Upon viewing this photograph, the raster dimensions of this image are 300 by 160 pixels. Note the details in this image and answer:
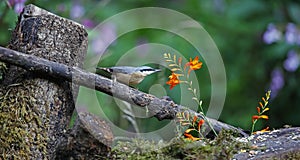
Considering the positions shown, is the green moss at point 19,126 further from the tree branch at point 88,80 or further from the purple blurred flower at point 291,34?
the purple blurred flower at point 291,34

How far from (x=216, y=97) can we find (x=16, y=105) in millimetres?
1119

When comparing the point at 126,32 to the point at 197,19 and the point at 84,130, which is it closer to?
the point at 197,19

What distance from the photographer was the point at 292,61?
12.6ft

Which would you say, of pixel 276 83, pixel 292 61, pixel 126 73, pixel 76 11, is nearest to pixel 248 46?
pixel 276 83

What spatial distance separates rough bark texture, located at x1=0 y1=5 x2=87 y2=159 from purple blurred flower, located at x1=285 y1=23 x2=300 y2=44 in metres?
2.33

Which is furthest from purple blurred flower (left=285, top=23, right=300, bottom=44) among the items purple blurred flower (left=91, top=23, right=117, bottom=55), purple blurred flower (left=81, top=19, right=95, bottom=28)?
purple blurred flower (left=81, top=19, right=95, bottom=28)

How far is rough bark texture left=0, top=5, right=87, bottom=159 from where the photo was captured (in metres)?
1.58

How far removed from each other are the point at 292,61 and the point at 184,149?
8.28 ft

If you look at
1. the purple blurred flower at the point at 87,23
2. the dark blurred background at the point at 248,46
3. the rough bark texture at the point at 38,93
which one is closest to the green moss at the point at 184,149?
the rough bark texture at the point at 38,93

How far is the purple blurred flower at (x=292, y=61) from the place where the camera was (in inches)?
149

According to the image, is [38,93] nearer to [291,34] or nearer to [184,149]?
[184,149]

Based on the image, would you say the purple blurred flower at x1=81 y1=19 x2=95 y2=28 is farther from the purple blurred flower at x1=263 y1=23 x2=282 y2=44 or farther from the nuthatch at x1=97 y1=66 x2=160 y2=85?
the nuthatch at x1=97 y1=66 x2=160 y2=85

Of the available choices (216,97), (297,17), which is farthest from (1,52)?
(297,17)

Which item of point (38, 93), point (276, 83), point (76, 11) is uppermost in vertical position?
point (76, 11)
